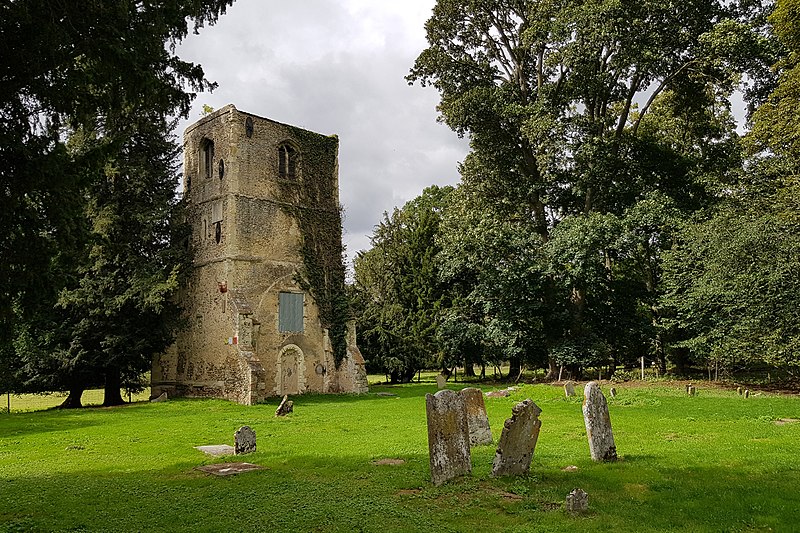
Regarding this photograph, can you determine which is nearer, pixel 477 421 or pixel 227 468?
pixel 227 468

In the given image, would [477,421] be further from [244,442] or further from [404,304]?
[404,304]

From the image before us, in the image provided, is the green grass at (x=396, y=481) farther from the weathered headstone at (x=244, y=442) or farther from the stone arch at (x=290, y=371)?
the stone arch at (x=290, y=371)

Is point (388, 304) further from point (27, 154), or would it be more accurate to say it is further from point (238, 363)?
point (27, 154)

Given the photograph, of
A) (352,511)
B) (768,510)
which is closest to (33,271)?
(352,511)

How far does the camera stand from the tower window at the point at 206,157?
28.2 meters

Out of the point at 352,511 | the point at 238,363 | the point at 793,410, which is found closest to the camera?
the point at 352,511

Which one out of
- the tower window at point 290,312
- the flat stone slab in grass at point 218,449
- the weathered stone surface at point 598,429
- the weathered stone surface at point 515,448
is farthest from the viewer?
the tower window at point 290,312

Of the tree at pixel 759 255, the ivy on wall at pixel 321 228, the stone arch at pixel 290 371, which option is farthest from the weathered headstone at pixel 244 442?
the tree at pixel 759 255

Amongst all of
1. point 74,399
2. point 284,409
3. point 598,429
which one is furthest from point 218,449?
point 74,399

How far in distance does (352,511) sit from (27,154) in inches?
233

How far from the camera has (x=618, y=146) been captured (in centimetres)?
2805

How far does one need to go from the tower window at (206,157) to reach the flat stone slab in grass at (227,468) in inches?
778

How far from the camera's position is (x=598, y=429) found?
9867 mm

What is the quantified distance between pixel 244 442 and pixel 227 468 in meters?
1.53
